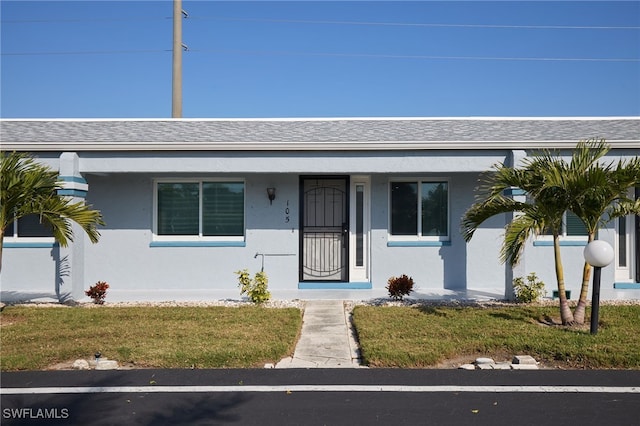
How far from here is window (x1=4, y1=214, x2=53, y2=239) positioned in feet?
41.2

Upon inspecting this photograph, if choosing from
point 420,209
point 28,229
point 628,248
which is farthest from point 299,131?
point 628,248

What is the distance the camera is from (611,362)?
698 centimetres

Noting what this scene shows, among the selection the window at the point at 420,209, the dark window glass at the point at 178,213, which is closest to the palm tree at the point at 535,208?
the window at the point at 420,209

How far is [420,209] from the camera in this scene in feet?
42.2

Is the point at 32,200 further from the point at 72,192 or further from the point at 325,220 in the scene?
the point at 325,220

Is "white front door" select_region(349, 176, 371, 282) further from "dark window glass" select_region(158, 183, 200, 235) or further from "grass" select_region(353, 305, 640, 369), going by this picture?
"dark window glass" select_region(158, 183, 200, 235)

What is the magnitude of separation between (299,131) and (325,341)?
5951 mm

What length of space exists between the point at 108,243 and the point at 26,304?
2.21 meters

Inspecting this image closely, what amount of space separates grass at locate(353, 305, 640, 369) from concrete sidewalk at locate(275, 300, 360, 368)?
0.64 ft

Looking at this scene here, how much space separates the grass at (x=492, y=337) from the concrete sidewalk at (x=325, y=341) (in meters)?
0.20

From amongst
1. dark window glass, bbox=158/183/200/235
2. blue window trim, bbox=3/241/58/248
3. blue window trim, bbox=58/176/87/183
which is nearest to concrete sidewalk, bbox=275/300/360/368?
dark window glass, bbox=158/183/200/235

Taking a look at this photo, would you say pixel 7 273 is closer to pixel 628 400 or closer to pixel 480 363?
pixel 480 363

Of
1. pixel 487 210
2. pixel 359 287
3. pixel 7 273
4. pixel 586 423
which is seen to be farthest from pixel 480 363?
pixel 7 273

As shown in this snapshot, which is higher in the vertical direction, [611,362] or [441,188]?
[441,188]
